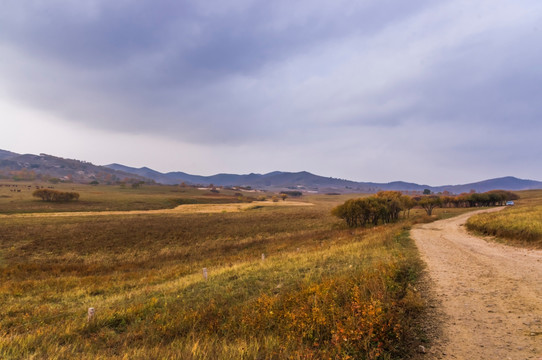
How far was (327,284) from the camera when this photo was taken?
904 centimetres

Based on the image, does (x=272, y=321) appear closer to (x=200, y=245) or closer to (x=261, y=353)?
(x=261, y=353)

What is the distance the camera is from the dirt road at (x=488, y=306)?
17.9 ft

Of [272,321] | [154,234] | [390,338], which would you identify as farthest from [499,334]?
[154,234]

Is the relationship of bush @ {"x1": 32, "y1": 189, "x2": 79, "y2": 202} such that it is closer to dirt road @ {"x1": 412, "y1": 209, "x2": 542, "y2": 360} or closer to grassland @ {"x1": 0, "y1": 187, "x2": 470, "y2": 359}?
grassland @ {"x1": 0, "y1": 187, "x2": 470, "y2": 359}

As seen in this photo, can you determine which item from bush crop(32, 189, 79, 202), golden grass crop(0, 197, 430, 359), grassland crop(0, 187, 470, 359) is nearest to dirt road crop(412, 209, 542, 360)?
grassland crop(0, 187, 470, 359)

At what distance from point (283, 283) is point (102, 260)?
2383 centimetres

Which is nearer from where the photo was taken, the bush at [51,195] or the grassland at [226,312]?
the grassland at [226,312]

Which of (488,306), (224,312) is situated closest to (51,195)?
(224,312)

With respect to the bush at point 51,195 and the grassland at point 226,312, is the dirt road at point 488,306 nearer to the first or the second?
the grassland at point 226,312

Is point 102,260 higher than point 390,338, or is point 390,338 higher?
point 390,338

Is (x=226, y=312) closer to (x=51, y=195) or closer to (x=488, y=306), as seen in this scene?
(x=488, y=306)

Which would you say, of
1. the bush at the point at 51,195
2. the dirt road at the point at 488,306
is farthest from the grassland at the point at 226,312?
the bush at the point at 51,195

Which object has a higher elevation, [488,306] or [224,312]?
[488,306]

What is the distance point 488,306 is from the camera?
7.71m
